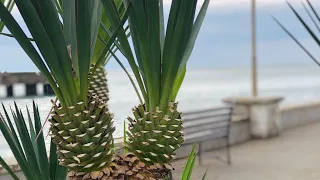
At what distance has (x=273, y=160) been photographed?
3162 mm

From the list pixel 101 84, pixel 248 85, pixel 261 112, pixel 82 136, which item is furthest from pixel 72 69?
pixel 248 85

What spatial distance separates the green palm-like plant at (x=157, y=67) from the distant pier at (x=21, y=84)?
653 mm

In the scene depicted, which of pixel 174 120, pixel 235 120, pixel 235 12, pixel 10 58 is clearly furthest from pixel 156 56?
pixel 235 120

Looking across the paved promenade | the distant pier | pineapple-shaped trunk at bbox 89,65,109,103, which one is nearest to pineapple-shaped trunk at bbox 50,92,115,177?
pineapple-shaped trunk at bbox 89,65,109,103

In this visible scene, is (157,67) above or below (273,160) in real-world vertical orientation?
above

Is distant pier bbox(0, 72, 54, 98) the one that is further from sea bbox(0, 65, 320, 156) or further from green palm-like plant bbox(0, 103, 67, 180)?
sea bbox(0, 65, 320, 156)

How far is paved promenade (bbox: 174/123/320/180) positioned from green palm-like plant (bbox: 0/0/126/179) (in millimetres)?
2020

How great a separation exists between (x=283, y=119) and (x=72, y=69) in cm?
356

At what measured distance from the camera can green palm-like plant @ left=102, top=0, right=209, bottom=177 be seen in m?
0.50

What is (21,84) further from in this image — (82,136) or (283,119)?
(283,119)

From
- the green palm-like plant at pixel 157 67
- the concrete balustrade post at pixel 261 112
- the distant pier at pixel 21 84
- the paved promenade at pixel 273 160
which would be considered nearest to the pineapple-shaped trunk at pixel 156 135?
the green palm-like plant at pixel 157 67

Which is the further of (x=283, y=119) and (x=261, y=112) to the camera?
(x=283, y=119)

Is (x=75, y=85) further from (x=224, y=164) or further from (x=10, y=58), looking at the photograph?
(x=224, y=164)

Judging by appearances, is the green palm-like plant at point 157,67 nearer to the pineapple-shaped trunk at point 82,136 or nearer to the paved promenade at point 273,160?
the pineapple-shaped trunk at point 82,136
